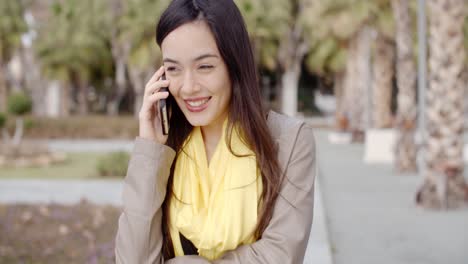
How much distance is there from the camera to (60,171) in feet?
53.8

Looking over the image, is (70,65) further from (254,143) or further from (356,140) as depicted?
(254,143)

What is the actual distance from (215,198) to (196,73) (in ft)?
1.23

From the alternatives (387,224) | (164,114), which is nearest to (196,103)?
(164,114)

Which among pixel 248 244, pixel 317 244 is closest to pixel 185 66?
pixel 248 244

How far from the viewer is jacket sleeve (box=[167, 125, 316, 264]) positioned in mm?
2004

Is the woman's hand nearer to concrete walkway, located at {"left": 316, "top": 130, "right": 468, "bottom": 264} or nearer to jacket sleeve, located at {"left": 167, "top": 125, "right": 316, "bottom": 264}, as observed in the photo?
jacket sleeve, located at {"left": 167, "top": 125, "right": 316, "bottom": 264}

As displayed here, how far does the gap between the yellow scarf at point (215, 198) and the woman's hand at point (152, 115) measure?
0.11 meters

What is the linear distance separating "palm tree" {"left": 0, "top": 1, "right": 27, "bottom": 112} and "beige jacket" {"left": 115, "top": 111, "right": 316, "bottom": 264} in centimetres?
3104

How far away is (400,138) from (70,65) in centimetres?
2956

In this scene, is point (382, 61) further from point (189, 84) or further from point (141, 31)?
point (189, 84)

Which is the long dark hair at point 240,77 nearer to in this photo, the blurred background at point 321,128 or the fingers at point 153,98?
the fingers at point 153,98

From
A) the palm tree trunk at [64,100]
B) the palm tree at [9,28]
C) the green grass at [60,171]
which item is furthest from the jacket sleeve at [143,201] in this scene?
the palm tree trunk at [64,100]

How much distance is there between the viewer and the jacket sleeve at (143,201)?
6.66 ft

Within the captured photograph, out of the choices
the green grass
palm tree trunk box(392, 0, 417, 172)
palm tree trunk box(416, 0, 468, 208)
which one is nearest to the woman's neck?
palm tree trunk box(416, 0, 468, 208)
